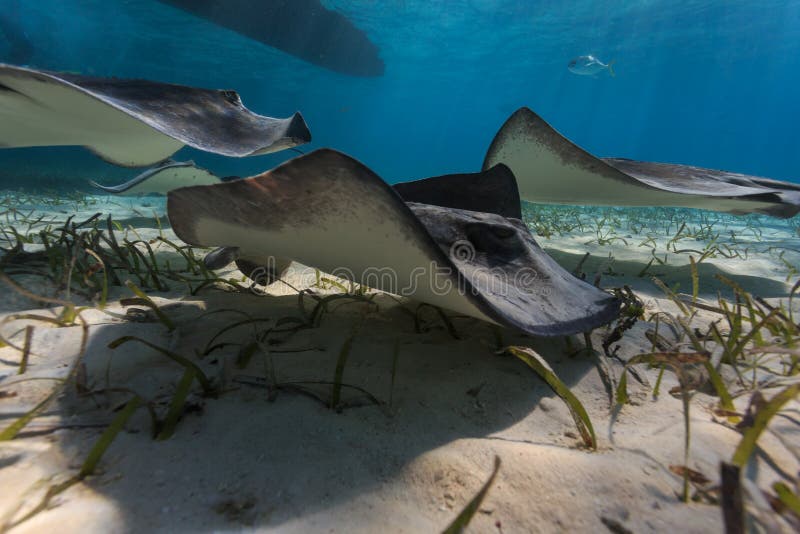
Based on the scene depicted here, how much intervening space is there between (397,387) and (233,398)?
2.10 feet

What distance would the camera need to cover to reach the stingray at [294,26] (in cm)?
1992

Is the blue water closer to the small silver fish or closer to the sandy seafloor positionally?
the small silver fish

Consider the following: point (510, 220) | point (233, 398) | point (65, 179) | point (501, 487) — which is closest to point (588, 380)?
point (501, 487)

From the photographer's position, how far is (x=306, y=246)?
1.44 metres

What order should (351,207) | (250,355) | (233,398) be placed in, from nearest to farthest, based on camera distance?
(351,207) → (233,398) → (250,355)

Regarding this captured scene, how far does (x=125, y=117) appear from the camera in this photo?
250 cm

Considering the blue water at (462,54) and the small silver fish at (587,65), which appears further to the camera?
the blue water at (462,54)

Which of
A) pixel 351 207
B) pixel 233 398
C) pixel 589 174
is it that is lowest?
pixel 233 398

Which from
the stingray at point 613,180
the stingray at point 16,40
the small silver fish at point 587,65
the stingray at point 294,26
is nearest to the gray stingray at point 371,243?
the stingray at point 613,180

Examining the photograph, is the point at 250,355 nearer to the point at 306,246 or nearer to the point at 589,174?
the point at 306,246

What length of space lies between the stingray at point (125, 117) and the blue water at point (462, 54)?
55.6 feet

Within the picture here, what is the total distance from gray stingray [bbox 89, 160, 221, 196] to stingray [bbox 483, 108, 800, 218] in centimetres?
423

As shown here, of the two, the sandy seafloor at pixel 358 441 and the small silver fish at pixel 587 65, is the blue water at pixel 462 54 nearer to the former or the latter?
the small silver fish at pixel 587 65

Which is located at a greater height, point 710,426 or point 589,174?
point 589,174
